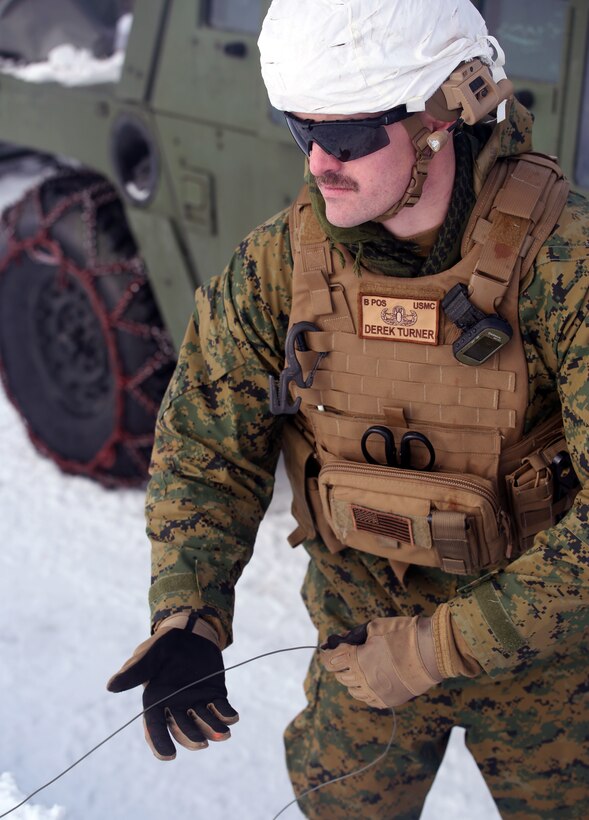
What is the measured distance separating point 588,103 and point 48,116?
6.78 feet

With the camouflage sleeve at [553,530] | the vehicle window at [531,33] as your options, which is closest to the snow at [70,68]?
the vehicle window at [531,33]

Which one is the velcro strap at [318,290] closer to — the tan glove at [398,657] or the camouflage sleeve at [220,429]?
the camouflage sleeve at [220,429]

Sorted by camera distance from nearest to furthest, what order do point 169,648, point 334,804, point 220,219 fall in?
1. point 169,648
2. point 334,804
3. point 220,219

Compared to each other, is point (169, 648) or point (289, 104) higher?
point (289, 104)

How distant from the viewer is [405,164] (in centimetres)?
174

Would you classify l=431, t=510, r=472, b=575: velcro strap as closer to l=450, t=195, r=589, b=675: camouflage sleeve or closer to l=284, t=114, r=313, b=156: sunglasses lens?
l=450, t=195, r=589, b=675: camouflage sleeve

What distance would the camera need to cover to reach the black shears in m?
1.88

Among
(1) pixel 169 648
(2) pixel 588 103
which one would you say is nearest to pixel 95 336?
(2) pixel 588 103

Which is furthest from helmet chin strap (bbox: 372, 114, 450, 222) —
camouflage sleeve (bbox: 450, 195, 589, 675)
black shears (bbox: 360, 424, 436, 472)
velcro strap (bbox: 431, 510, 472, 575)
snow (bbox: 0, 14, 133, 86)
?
snow (bbox: 0, 14, 133, 86)

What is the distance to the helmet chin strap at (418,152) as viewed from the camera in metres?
1.70

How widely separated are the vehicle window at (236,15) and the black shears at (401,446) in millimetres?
1715

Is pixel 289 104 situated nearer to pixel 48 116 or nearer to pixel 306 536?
pixel 306 536

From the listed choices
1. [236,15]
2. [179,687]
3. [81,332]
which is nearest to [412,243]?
[179,687]

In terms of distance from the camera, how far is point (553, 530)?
5.69 ft
